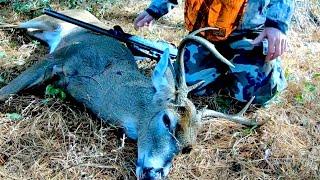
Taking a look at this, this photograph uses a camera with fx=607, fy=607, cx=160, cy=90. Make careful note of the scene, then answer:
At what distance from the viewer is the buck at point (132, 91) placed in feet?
13.7

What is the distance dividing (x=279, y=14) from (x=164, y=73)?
3.60ft

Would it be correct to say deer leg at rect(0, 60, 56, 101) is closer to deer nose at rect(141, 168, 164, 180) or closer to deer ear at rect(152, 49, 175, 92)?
deer ear at rect(152, 49, 175, 92)

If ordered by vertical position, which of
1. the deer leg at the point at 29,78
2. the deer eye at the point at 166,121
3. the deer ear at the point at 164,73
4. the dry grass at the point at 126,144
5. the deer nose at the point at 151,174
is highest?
the deer ear at the point at 164,73

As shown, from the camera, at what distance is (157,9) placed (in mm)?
5555

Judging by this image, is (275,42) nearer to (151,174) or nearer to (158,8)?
(158,8)

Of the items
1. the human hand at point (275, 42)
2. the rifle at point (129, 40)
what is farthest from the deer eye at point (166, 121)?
the rifle at point (129, 40)

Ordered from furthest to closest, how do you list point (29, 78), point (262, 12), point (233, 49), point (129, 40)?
point (129, 40) < point (233, 49) < point (262, 12) < point (29, 78)

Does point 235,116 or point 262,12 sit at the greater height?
point 262,12

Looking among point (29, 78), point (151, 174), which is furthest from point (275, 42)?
point (29, 78)

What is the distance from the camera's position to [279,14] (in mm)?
4867

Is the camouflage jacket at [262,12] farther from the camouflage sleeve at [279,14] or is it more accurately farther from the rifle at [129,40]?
the rifle at [129,40]

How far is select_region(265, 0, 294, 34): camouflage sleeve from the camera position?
480 cm

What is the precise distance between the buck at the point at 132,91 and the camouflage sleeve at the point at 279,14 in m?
0.72

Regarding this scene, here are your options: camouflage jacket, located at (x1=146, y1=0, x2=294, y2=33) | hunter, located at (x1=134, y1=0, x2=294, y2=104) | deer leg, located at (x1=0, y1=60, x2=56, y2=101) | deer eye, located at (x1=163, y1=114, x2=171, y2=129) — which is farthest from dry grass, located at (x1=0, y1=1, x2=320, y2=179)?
camouflage jacket, located at (x1=146, y1=0, x2=294, y2=33)
